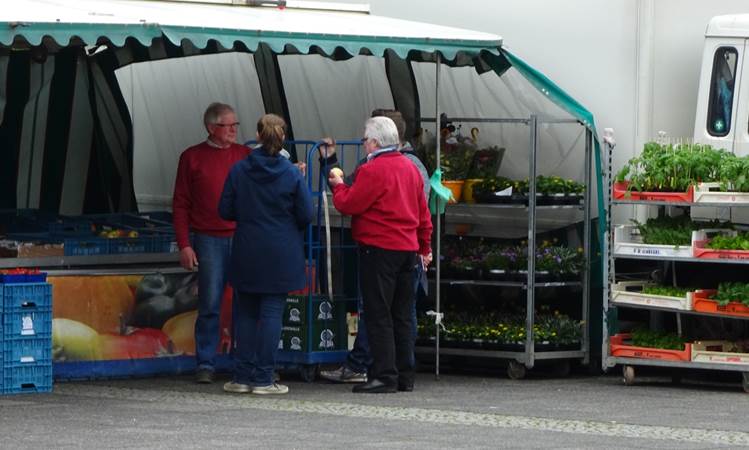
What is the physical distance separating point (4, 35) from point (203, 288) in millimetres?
2775

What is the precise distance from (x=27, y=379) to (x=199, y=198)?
179 centimetres

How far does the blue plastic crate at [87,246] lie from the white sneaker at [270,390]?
1.95 m

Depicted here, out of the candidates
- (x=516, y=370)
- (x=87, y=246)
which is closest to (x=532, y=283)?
(x=516, y=370)

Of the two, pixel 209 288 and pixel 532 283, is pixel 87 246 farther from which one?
pixel 532 283

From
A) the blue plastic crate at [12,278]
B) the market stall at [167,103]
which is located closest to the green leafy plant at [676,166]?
the market stall at [167,103]

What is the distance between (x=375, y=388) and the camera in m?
12.2

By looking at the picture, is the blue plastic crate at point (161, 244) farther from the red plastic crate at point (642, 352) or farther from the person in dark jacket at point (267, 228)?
the red plastic crate at point (642, 352)

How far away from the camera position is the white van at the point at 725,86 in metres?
12.9

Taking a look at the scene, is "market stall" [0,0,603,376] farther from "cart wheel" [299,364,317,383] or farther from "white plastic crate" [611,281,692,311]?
"cart wheel" [299,364,317,383]

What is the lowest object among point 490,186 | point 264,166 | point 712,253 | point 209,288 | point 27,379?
point 27,379

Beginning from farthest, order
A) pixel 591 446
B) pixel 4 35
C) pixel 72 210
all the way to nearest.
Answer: pixel 72 210 < pixel 4 35 < pixel 591 446

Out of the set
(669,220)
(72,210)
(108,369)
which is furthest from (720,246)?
(72,210)

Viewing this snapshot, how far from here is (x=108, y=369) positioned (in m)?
13.1

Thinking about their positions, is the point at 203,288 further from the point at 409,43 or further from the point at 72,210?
the point at 72,210
